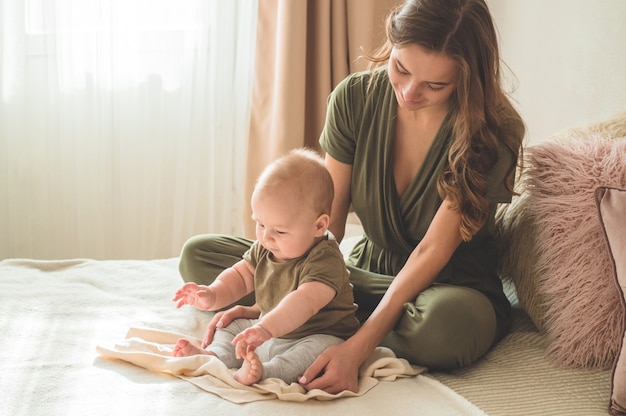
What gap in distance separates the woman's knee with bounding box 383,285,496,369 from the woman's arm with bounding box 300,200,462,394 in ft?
0.11

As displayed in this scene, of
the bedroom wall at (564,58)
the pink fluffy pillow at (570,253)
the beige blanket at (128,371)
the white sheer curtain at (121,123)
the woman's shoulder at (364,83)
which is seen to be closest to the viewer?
the beige blanket at (128,371)

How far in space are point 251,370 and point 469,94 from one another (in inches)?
29.9

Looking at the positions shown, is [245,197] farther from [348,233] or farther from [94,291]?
[94,291]

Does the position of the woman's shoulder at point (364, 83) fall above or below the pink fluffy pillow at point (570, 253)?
above

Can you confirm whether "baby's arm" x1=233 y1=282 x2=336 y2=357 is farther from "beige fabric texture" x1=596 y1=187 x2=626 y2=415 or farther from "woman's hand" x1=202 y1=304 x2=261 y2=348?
"beige fabric texture" x1=596 y1=187 x2=626 y2=415

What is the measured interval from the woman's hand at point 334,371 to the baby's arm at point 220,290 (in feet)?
0.87

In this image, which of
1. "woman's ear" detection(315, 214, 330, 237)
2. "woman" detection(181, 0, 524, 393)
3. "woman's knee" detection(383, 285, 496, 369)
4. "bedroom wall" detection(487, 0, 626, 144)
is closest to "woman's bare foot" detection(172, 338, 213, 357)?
"woman" detection(181, 0, 524, 393)

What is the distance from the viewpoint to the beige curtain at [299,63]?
286cm

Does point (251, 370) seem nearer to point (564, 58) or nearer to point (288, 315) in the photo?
point (288, 315)

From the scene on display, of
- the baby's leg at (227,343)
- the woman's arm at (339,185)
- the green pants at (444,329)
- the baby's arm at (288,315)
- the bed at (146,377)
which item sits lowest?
the bed at (146,377)

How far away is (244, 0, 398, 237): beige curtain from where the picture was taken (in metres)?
2.86

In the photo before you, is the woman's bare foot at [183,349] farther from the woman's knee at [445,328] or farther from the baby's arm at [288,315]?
the woman's knee at [445,328]

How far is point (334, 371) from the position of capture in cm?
157

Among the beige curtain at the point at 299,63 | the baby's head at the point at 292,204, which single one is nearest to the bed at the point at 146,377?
the baby's head at the point at 292,204
